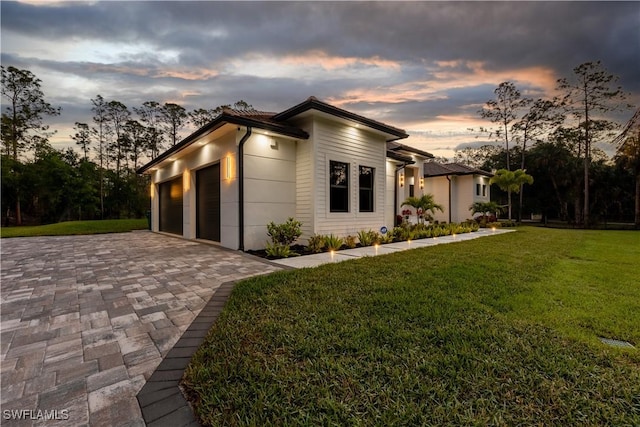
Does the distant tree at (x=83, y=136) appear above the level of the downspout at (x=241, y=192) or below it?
above

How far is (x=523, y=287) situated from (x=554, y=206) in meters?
27.9

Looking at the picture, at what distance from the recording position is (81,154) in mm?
24047

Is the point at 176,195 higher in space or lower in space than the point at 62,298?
higher

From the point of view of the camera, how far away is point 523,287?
3.64m

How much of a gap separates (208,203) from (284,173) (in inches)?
122

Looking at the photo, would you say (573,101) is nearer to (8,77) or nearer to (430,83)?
Answer: (430,83)

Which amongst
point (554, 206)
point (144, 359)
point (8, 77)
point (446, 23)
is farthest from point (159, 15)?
point (554, 206)

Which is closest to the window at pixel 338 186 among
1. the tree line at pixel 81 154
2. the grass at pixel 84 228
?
the grass at pixel 84 228

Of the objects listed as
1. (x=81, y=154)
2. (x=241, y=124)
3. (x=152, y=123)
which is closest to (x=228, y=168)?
(x=241, y=124)

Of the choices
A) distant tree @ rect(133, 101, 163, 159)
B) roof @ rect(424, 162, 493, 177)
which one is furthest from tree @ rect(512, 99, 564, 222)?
distant tree @ rect(133, 101, 163, 159)

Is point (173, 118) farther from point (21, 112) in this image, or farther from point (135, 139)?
point (21, 112)

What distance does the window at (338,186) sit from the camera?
8.14 m

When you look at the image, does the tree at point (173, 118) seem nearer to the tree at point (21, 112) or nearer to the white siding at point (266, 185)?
the tree at point (21, 112)

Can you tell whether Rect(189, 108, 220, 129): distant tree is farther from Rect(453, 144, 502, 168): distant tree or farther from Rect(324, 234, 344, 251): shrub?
Rect(453, 144, 502, 168): distant tree
